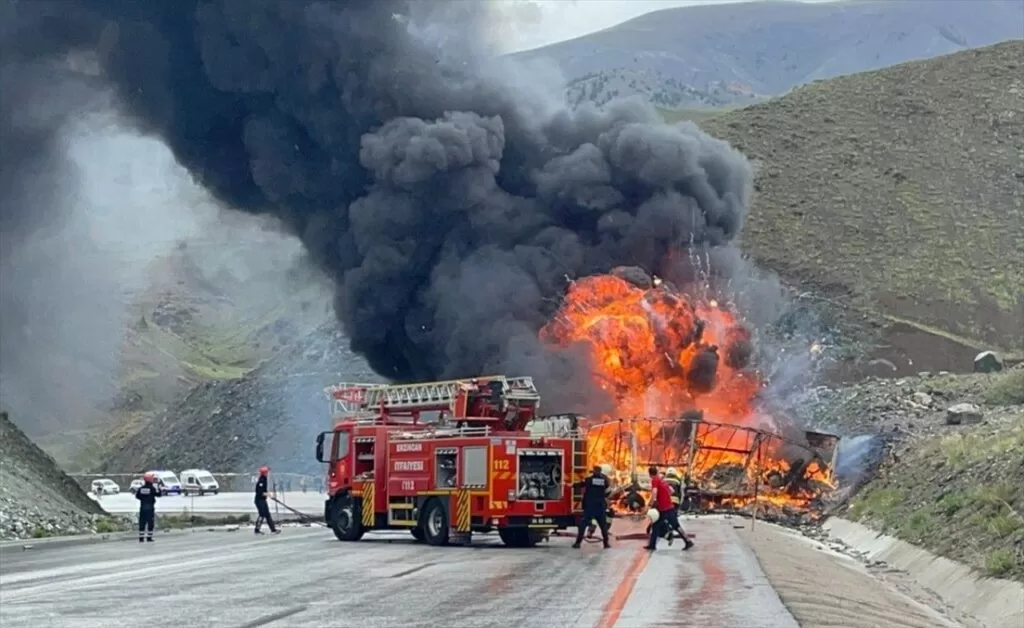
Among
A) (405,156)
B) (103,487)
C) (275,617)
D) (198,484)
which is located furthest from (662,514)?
(198,484)

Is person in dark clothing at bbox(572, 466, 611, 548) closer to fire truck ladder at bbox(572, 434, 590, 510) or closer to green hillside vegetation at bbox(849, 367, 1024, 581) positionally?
fire truck ladder at bbox(572, 434, 590, 510)

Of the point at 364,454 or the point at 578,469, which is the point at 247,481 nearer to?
the point at 364,454

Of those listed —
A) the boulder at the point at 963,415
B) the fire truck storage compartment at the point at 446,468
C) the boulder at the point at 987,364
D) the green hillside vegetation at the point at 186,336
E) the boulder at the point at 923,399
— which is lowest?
the fire truck storage compartment at the point at 446,468

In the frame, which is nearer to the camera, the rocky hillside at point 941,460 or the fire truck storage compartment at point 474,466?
the rocky hillside at point 941,460

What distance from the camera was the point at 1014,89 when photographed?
317ft

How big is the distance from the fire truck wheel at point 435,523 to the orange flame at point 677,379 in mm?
8527

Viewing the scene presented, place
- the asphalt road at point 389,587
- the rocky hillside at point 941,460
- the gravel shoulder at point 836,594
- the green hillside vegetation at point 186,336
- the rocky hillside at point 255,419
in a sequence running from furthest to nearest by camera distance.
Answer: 1. the green hillside vegetation at point 186,336
2. the rocky hillside at point 255,419
3. the rocky hillside at point 941,460
4. the gravel shoulder at point 836,594
5. the asphalt road at point 389,587

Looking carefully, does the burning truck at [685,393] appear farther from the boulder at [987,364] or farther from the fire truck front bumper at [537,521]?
the boulder at [987,364]

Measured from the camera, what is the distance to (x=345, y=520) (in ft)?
104

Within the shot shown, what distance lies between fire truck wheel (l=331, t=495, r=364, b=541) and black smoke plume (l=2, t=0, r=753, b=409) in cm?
676

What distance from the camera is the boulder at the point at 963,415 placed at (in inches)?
1598

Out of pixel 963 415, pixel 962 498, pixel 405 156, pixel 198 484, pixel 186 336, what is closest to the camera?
pixel 962 498

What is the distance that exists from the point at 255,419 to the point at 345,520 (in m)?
46.3

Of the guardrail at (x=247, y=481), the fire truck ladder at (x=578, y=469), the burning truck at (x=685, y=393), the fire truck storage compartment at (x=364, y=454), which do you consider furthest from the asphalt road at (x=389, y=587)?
the guardrail at (x=247, y=481)
